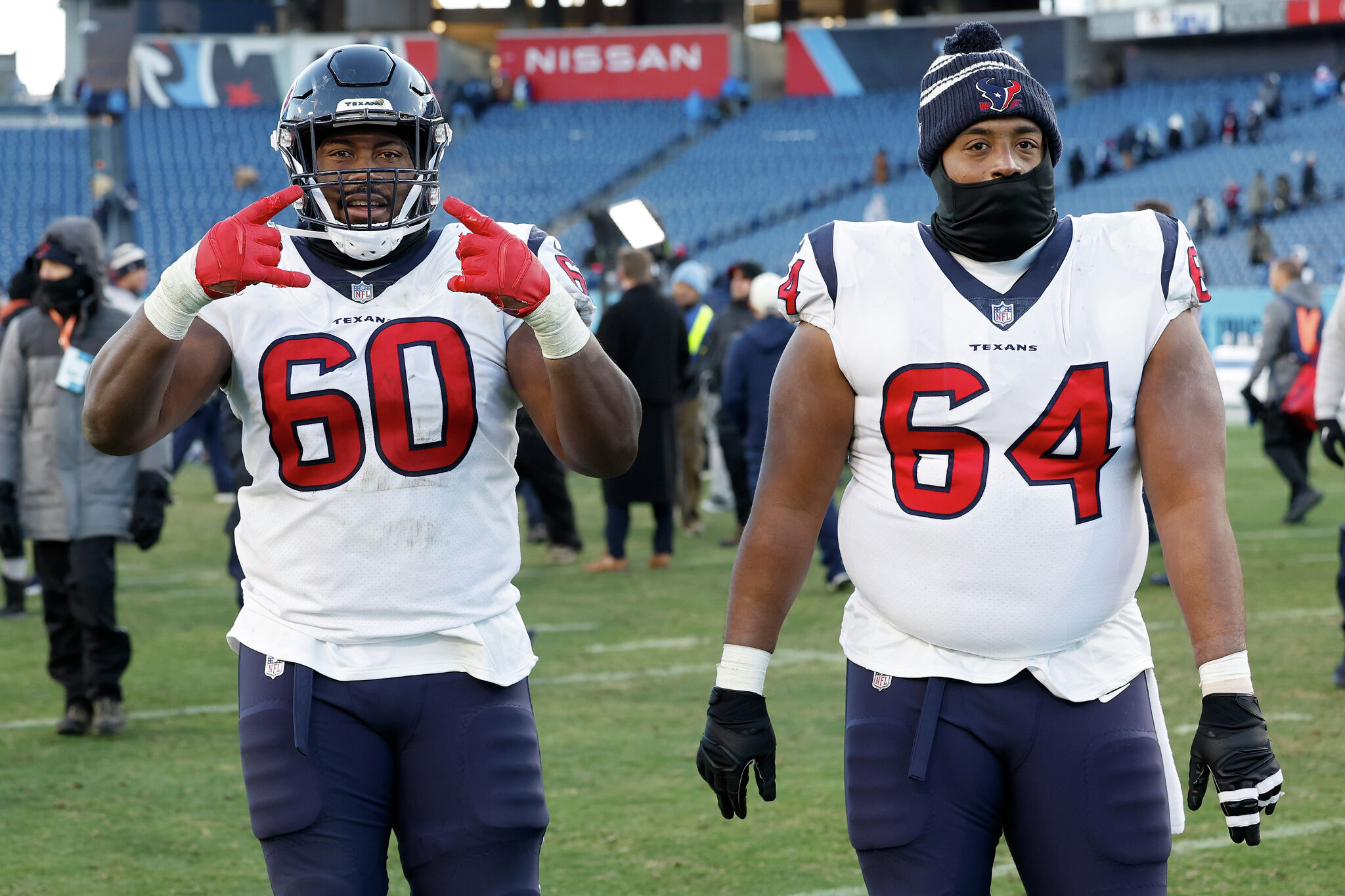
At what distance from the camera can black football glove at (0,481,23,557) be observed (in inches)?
240

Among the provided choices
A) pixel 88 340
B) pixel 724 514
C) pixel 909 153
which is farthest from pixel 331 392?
pixel 909 153

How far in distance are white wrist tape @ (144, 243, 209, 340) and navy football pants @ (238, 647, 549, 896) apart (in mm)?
582

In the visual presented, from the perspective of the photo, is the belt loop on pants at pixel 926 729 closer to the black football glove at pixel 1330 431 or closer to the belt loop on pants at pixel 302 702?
the belt loop on pants at pixel 302 702

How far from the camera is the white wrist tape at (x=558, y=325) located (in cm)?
267

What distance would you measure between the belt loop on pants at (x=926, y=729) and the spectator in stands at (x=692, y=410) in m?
8.38

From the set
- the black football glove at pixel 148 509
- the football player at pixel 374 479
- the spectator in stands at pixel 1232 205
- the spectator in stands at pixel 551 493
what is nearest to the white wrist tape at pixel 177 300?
the football player at pixel 374 479

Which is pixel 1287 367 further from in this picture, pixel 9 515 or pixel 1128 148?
pixel 1128 148

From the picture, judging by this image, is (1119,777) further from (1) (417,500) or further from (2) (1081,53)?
(2) (1081,53)

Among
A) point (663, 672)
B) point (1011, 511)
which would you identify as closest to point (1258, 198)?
point (663, 672)

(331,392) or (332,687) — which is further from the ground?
(331,392)

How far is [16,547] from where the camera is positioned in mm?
6457

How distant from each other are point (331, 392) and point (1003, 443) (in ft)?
3.64

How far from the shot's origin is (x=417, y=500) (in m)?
2.82

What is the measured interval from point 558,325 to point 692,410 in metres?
9.56
